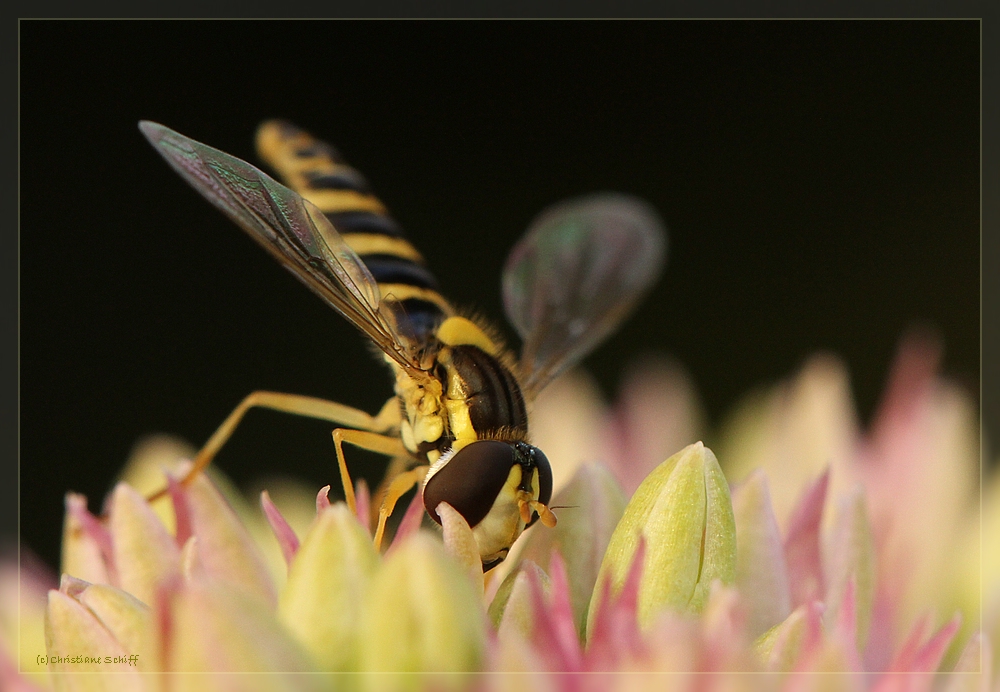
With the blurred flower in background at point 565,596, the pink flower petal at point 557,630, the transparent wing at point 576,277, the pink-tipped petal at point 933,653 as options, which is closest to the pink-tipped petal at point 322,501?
the blurred flower in background at point 565,596

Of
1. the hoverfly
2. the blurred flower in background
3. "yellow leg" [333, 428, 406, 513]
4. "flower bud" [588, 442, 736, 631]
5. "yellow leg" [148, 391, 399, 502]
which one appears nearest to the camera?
the blurred flower in background

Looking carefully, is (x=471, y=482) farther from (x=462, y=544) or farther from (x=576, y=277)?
(x=576, y=277)

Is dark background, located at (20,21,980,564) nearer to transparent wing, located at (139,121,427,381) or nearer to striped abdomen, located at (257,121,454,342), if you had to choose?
striped abdomen, located at (257,121,454,342)

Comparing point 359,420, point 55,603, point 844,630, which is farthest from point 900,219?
point 55,603

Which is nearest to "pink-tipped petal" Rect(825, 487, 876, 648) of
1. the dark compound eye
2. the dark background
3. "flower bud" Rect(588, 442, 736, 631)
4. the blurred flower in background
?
the blurred flower in background

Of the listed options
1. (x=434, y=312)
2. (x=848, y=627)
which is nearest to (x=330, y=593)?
(x=848, y=627)

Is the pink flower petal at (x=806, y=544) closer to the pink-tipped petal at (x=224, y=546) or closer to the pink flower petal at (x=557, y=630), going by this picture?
the pink flower petal at (x=557, y=630)

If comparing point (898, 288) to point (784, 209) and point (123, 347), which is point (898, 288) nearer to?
point (784, 209)

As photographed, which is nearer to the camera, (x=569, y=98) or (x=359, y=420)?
(x=359, y=420)
